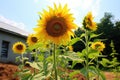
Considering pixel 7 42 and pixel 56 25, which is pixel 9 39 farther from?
pixel 56 25

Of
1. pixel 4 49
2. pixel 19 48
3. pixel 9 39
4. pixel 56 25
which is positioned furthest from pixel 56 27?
pixel 9 39

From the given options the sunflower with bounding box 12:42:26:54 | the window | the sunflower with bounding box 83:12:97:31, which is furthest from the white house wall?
the sunflower with bounding box 83:12:97:31

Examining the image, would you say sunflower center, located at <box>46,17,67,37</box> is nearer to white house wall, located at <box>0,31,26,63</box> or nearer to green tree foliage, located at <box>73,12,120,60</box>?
white house wall, located at <box>0,31,26,63</box>

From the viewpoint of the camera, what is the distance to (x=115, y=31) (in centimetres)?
4091

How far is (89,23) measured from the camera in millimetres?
4160

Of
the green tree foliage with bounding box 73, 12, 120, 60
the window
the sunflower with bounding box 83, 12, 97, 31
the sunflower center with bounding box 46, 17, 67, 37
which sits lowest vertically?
the sunflower center with bounding box 46, 17, 67, 37

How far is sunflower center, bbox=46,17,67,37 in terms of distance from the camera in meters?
2.84

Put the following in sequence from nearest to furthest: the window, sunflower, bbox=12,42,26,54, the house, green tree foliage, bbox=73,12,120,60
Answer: sunflower, bbox=12,42,26,54
the house
the window
green tree foliage, bbox=73,12,120,60

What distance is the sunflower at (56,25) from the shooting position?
284cm

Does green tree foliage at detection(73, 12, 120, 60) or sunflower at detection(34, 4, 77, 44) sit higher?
green tree foliage at detection(73, 12, 120, 60)

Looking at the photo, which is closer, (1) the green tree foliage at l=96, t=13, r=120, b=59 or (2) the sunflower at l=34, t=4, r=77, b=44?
(2) the sunflower at l=34, t=4, r=77, b=44

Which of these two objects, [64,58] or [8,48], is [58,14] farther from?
[8,48]

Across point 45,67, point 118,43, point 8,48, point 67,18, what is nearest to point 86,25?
point 67,18

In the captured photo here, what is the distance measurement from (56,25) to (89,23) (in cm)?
139
